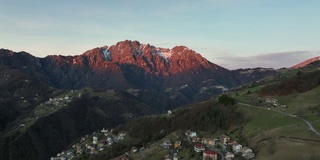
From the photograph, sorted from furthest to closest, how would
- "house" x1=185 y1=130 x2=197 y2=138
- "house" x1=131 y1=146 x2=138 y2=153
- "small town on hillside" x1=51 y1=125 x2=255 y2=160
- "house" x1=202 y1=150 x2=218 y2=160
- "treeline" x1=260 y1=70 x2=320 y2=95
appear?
"treeline" x1=260 y1=70 x2=320 y2=95 < "house" x1=131 y1=146 x2=138 y2=153 < "house" x1=185 y1=130 x2=197 y2=138 < "small town on hillside" x1=51 y1=125 x2=255 y2=160 < "house" x1=202 y1=150 x2=218 y2=160

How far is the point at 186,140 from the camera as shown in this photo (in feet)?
502

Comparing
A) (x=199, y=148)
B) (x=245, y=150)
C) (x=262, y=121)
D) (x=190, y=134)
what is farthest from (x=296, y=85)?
(x=245, y=150)

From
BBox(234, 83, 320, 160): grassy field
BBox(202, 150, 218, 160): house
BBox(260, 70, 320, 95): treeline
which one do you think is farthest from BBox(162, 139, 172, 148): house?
BBox(260, 70, 320, 95): treeline

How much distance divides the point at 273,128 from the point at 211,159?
28.6 m

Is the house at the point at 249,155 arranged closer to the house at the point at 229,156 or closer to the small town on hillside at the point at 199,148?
the small town on hillside at the point at 199,148

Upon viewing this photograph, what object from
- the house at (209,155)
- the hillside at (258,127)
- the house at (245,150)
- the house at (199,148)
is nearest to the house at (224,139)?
the hillside at (258,127)

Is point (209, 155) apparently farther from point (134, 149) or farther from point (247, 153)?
point (134, 149)

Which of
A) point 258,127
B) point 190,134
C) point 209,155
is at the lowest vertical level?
point 190,134

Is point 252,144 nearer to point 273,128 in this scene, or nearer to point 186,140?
point 273,128

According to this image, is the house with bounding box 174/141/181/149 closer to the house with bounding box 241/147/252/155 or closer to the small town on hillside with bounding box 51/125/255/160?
the small town on hillside with bounding box 51/125/255/160

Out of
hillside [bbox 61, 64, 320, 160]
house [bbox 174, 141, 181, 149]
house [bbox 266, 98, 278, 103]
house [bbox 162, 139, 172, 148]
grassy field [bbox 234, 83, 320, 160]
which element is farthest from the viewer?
house [bbox 266, 98, 278, 103]

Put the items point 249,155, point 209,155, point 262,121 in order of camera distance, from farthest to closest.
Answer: point 262,121, point 209,155, point 249,155

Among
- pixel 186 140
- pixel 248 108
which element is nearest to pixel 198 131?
pixel 186 140

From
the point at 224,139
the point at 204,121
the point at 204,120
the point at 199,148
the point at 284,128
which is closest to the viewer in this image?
the point at 284,128
